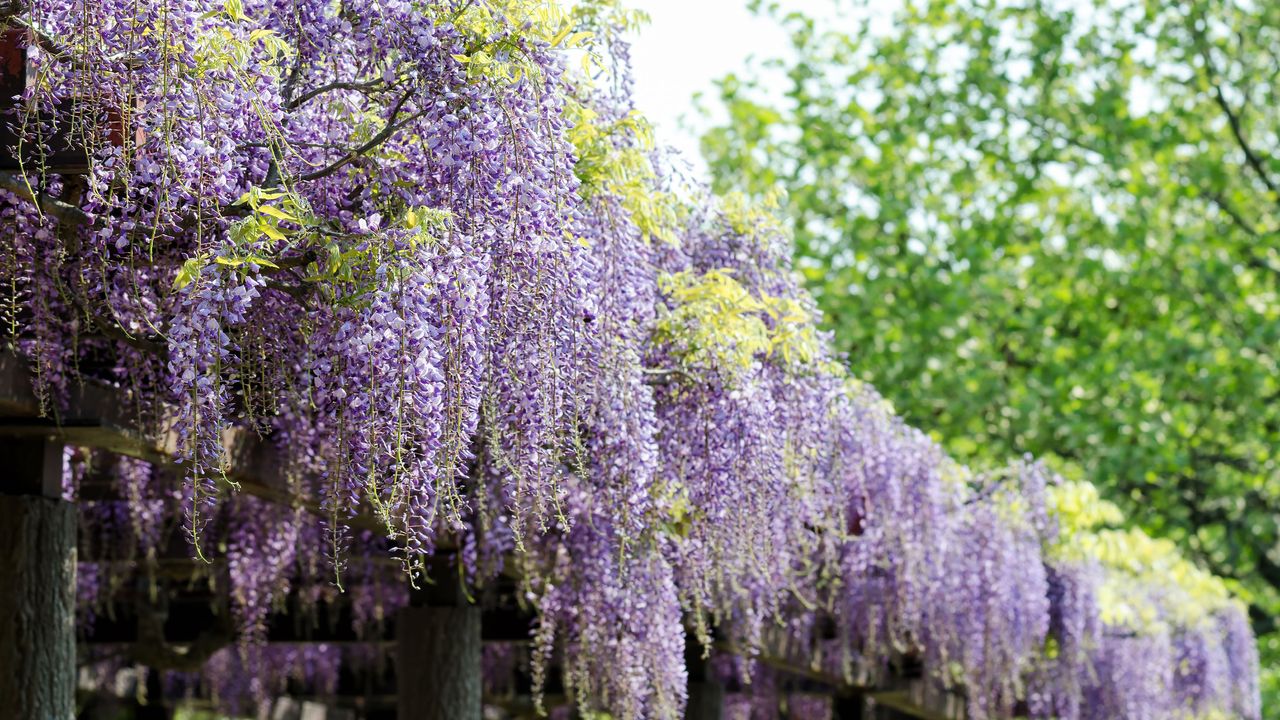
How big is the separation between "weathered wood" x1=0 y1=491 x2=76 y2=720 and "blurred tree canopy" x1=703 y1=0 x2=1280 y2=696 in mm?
12001

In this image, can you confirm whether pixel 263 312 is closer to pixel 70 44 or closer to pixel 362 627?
pixel 70 44

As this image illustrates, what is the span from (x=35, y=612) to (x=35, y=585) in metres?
0.07

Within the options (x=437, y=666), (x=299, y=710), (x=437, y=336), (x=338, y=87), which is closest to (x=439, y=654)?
(x=437, y=666)

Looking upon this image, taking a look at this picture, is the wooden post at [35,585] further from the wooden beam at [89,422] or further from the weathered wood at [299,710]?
the weathered wood at [299,710]

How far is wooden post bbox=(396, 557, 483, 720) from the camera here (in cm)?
676

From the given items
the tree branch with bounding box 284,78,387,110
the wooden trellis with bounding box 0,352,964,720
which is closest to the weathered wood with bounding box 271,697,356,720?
the wooden trellis with bounding box 0,352,964,720

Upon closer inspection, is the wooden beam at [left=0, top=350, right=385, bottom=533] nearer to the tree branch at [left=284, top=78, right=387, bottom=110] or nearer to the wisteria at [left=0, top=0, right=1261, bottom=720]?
the wisteria at [left=0, top=0, right=1261, bottom=720]

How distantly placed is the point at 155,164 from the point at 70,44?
31 centimetres

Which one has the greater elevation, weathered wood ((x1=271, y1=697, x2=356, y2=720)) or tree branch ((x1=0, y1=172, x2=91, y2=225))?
tree branch ((x1=0, y1=172, x2=91, y2=225))

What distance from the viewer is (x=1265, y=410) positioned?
53.8 ft

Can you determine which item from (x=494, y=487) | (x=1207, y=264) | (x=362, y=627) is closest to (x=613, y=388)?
(x=494, y=487)

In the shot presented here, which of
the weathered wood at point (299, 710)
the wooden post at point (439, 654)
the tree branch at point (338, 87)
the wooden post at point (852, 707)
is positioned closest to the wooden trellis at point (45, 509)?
the wooden post at point (439, 654)

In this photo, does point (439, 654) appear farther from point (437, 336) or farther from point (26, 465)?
point (437, 336)

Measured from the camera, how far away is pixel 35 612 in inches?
193
